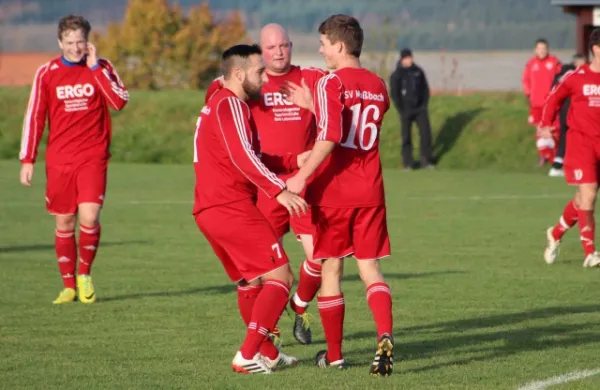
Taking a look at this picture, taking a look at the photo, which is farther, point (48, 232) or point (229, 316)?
point (48, 232)

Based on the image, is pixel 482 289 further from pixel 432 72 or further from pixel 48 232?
pixel 432 72

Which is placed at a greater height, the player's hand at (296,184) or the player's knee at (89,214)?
the player's hand at (296,184)

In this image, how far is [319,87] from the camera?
311 inches

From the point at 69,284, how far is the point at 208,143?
3.97 m

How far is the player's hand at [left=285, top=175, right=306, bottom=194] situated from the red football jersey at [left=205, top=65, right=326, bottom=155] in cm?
191

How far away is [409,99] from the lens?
26.9m

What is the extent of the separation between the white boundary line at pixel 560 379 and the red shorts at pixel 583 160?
5.46 meters

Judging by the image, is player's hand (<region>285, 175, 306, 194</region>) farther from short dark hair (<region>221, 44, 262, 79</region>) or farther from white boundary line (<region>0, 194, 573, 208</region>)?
white boundary line (<region>0, 194, 573, 208</region>)

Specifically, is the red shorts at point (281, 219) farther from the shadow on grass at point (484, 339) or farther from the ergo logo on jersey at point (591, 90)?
the ergo logo on jersey at point (591, 90)

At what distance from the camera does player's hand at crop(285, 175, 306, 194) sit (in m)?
7.72

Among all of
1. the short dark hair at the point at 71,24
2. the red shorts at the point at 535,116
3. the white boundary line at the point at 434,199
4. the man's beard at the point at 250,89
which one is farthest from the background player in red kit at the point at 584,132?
the red shorts at the point at 535,116

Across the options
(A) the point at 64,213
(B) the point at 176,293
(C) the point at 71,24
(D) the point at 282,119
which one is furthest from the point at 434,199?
(D) the point at 282,119

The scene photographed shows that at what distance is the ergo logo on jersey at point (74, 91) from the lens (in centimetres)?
Answer: 1129

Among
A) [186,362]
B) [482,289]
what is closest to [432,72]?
[482,289]
